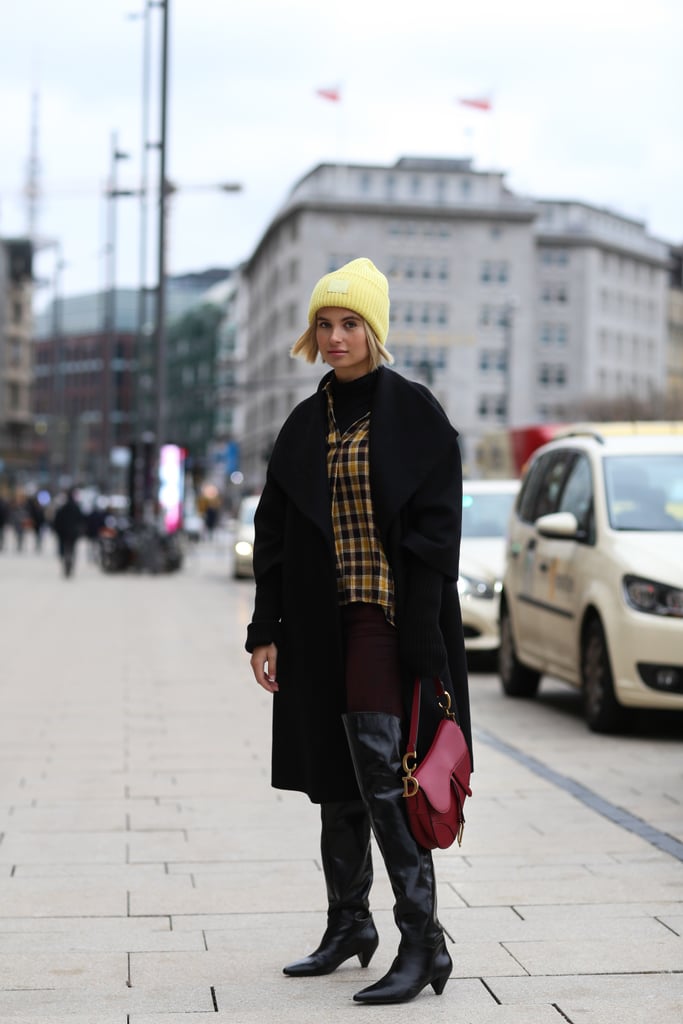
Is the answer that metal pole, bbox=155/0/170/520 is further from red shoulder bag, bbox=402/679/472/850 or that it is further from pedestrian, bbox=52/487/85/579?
red shoulder bag, bbox=402/679/472/850

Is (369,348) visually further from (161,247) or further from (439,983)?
(161,247)

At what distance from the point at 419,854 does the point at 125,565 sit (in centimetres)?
3502

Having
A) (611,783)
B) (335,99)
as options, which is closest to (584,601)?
(611,783)

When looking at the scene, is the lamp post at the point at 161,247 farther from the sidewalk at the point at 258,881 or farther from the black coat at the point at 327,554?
the black coat at the point at 327,554

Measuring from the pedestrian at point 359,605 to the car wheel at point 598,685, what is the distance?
593 cm

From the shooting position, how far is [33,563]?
151 feet

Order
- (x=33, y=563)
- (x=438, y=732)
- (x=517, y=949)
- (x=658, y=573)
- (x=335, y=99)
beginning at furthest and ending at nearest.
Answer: (x=335, y=99), (x=33, y=563), (x=658, y=573), (x=517, y=949), (x=438, y=732)

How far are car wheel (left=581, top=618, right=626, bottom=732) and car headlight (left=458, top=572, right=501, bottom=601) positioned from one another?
4304 millimetres

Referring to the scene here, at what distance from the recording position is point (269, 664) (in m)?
4.96

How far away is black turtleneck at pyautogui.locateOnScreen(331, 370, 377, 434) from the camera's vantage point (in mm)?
4930

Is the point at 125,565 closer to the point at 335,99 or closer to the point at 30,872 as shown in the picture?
the point at 30,872

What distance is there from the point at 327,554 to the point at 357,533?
9cm

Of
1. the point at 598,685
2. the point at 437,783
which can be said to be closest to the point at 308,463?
the point at 437,783

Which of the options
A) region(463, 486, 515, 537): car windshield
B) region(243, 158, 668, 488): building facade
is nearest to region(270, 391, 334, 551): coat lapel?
region(463, 486, 515, 537): car windshield
